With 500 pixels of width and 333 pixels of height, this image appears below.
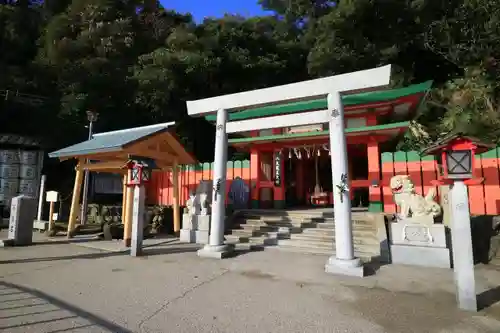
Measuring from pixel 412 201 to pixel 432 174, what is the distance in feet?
9.88

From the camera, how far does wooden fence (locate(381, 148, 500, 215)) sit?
8.49m

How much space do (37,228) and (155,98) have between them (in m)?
9.00

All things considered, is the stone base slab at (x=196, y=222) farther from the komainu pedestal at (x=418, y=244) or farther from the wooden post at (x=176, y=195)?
the komainu pedestal at (x=418, y=244)

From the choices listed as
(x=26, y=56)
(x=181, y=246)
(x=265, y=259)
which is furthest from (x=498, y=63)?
(x=26, y=56)

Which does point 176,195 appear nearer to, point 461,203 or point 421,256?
point 421,256

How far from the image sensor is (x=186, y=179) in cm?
1358

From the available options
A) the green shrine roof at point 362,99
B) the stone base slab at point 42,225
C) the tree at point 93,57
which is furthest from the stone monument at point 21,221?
the tree at point 93,57

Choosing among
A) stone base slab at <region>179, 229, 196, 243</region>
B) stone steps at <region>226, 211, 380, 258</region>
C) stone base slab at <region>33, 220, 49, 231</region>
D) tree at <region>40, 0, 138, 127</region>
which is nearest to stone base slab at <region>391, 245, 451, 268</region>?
stone steps at <region>226, 211, 380, 258</region>

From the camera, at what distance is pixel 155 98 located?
18.1m

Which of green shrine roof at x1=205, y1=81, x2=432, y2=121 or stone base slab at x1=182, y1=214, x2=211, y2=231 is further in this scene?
stone base slab at x1=182, y1=214, x2=211, y2=231

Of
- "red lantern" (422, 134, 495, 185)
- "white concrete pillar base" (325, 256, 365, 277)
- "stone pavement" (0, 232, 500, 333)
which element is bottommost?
"stone pavement" (0, 232, 500, 333)

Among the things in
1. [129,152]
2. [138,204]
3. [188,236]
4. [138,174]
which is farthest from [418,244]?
[129,152]

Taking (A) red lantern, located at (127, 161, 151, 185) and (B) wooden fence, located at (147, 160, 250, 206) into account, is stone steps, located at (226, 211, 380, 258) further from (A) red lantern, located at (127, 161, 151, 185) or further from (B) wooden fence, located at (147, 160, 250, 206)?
(A) red lantern, located at (127, 161, 151, 185)

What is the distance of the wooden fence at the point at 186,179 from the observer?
1259 centimetres
